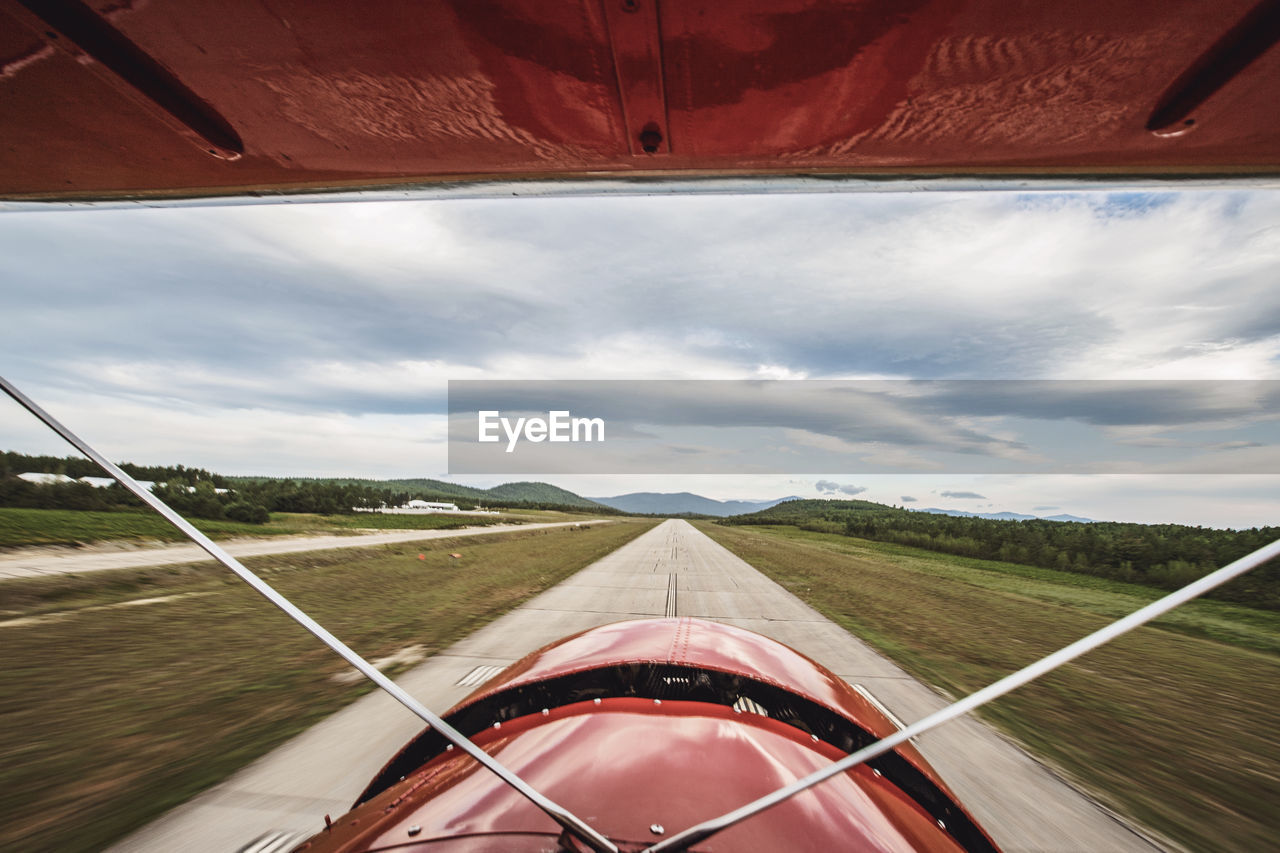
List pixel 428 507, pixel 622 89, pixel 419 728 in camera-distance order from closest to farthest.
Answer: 1. pixel 622 89
2. pixel 419 728
3. pixel 428 507

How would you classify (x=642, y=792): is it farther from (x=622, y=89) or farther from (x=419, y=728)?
(x=419, y=728)

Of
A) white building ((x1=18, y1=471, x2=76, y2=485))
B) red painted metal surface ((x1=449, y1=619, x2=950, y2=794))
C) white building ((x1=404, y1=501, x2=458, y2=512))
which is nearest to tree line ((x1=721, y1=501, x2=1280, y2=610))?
red painted metal surface ((x1=449, y1=619, x2=950, y2=794))

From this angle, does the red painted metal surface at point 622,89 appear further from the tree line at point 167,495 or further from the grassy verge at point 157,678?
the tree line at point 167,495

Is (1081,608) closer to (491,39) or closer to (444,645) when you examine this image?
(444,645)

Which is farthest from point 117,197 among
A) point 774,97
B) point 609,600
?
point 609,600

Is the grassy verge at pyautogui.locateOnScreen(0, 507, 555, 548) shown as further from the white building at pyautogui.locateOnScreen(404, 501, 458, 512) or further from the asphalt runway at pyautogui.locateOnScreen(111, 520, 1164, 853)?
the white building at pyautogui.locateOnScreen(404, 501, 458, 512)

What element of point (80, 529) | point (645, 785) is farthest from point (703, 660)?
point (80, 529)

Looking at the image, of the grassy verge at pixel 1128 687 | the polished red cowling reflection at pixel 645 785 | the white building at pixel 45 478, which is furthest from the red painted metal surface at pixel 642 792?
the white building at pixel 45 478

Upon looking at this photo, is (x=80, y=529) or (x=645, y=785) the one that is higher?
(x=645, y=785)
